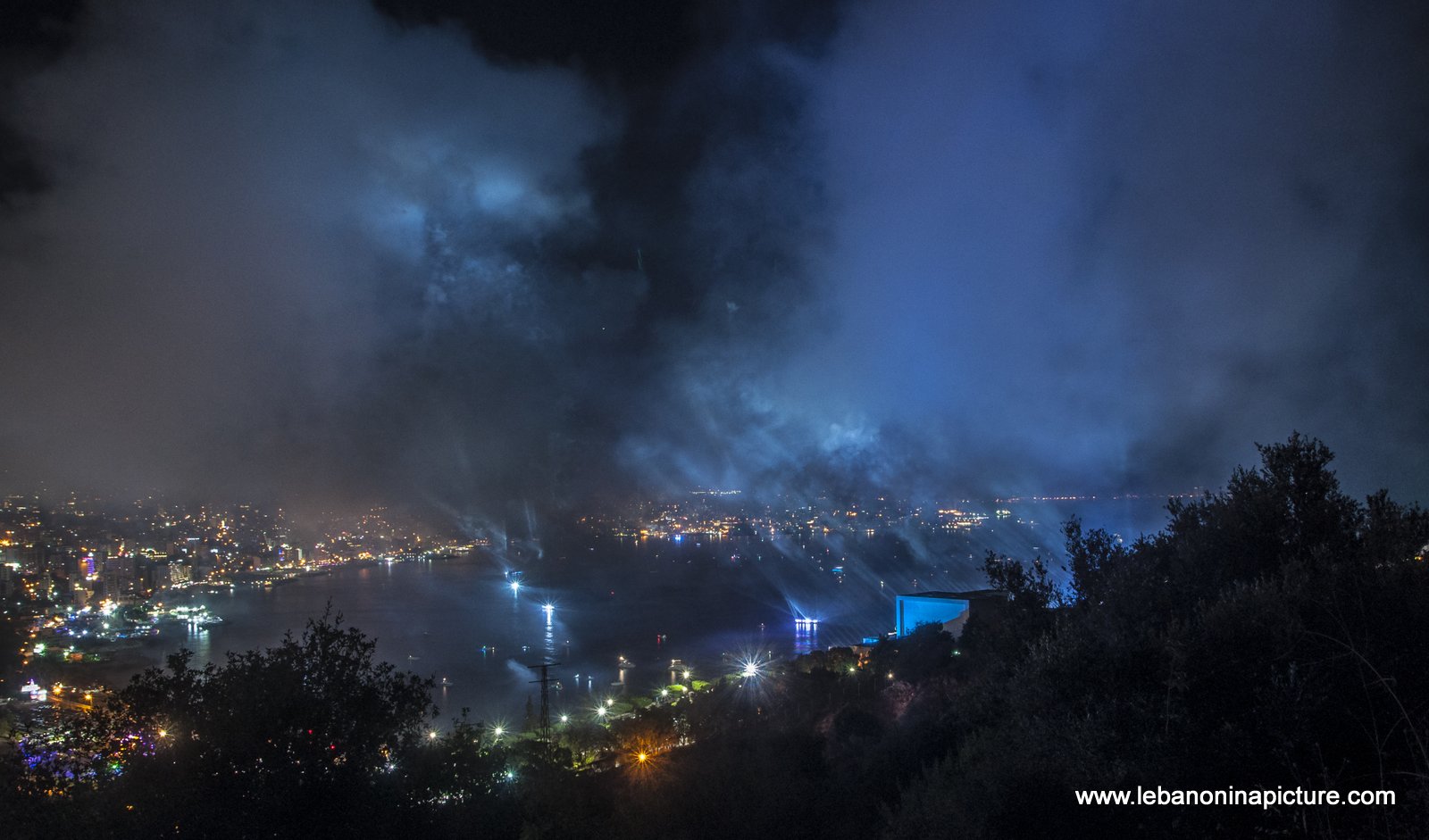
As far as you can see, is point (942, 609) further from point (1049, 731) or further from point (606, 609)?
point (606, 609)

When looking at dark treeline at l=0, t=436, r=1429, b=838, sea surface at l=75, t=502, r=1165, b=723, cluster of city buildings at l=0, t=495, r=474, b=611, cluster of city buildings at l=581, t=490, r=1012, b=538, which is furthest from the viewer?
cluster of city buildings at l=581, t=490, r=1012, b=538

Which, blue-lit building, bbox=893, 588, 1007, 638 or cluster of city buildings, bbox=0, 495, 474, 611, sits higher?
cluster of city buildings, bbox=0, 495, 474, 611

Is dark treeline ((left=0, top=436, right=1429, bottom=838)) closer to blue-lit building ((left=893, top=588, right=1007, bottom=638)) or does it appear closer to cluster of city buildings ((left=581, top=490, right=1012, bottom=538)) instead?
blue-lit building ((left=893, top=588, right=1007, bottom=638))

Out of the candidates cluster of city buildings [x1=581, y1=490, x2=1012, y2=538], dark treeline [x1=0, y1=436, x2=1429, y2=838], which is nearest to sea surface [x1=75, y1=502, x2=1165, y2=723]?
cluster of city buildings [x1=581, y1=490, x2=1012, y2=538]

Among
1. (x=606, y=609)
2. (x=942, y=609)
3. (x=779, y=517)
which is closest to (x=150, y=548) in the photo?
(x=606, y=609)

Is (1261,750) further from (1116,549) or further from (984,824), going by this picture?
(1116,549)

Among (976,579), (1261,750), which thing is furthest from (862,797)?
(976,579)
